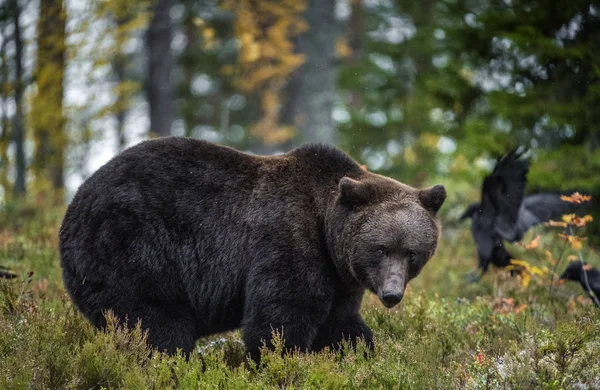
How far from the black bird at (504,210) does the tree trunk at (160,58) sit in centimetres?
786

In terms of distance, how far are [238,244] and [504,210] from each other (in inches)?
180

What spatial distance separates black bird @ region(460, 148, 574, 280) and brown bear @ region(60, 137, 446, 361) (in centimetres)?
329

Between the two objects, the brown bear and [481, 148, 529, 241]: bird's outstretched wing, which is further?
[481, 148, 529, 241]: bird's outstretched wing

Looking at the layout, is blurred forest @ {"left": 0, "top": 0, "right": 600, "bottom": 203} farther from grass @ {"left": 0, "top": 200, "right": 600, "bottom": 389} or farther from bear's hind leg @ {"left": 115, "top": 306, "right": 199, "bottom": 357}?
bear's hind leg @ {"left": 115, "top": 306, "right": 199, "bottom": 357}

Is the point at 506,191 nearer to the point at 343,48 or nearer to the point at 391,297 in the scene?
the point at 391,297

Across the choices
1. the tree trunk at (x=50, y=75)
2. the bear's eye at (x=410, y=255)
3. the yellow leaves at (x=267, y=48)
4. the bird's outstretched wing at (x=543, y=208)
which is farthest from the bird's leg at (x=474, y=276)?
the yellow leaves at (x=267, y=48)

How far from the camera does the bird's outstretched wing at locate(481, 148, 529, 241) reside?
838 cm

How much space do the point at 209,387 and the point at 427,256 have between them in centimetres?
198

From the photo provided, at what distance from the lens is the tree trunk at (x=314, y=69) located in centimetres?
2206

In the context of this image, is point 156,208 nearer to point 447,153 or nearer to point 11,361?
point 11,361

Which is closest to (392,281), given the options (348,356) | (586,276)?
(348,356)

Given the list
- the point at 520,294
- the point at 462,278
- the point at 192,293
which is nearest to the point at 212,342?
the point at 192,293

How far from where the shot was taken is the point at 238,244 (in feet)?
17.7

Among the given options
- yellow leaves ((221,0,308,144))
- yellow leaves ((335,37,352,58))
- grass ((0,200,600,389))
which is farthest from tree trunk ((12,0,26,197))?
yellow leaves ((335,37,352,58))
